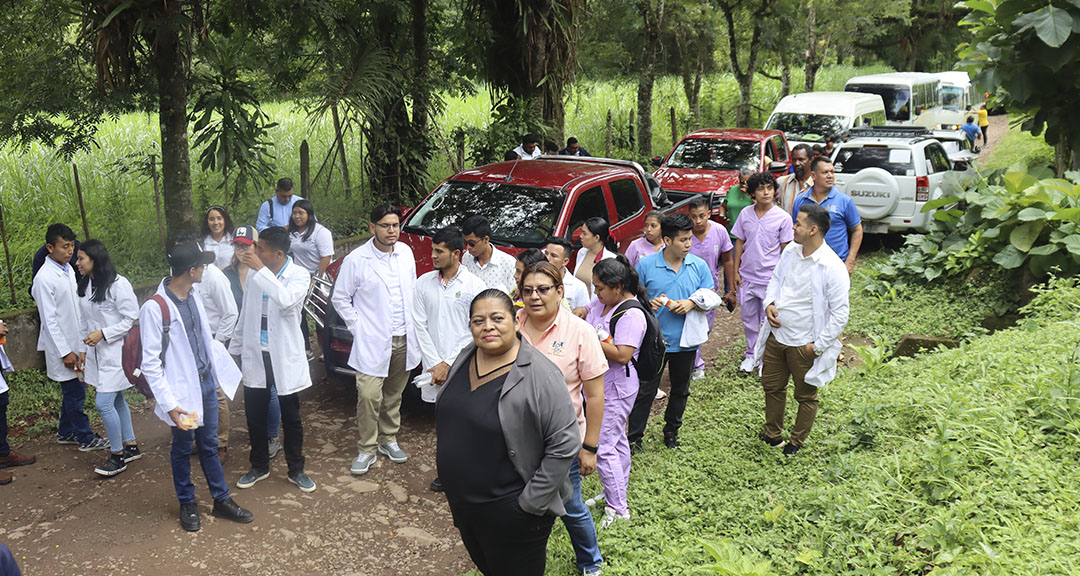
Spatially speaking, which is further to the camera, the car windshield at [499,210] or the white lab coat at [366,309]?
the car windshield at [499,210]

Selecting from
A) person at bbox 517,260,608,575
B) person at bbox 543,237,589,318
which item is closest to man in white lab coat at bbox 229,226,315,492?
person at bbox 543,237,589,318

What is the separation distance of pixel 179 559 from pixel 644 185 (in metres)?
6.34

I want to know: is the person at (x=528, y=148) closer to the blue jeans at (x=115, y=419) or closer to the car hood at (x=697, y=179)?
the car hood at (x=697, y=179)

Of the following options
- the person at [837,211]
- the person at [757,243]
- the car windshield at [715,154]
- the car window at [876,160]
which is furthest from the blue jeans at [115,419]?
the car window at [876,160]

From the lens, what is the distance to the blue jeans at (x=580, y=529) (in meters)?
4.35

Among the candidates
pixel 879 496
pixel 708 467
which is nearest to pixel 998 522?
pixel 879 496

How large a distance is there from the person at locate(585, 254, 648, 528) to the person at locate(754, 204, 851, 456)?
1254 mm

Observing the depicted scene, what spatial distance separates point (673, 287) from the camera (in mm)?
5898

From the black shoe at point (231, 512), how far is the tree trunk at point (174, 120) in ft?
11.0

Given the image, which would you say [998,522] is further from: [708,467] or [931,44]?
[931,44]

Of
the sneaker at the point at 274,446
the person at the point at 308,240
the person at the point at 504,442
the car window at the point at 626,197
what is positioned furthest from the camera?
the car window at the point at 626,197

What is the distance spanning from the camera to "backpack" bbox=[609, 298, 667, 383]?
5.00 metres

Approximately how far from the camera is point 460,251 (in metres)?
6.05

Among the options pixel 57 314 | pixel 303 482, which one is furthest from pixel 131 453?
pixel 303 482
